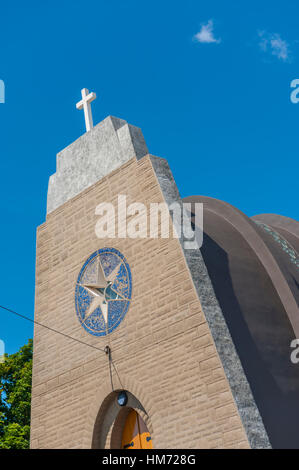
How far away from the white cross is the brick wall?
57.1 inches

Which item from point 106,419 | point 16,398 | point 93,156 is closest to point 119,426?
point 106,419

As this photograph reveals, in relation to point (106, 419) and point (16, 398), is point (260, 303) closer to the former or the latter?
point (106, 419)

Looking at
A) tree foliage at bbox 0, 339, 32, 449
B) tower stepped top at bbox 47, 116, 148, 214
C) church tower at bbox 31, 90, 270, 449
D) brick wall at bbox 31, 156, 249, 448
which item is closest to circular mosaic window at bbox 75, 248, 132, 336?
church tower at bbox 31, 90, 270, 449

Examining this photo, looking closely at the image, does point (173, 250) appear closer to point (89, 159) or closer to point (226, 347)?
point (226, 347)

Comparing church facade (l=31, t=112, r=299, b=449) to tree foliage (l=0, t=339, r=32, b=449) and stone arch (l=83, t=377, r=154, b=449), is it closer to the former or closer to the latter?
stone arch (l=83, t=377, r=154, b=449)

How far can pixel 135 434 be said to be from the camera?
891 cm

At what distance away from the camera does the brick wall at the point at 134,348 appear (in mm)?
7793

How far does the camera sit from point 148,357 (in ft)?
28.0

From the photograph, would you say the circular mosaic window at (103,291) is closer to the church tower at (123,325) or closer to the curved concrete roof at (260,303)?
the church tower at (123,325)

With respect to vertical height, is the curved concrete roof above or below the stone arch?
above

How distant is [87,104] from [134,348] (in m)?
4.78

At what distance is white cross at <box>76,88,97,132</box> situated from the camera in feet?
36.3

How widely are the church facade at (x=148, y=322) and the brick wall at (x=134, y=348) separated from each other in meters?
0.02
